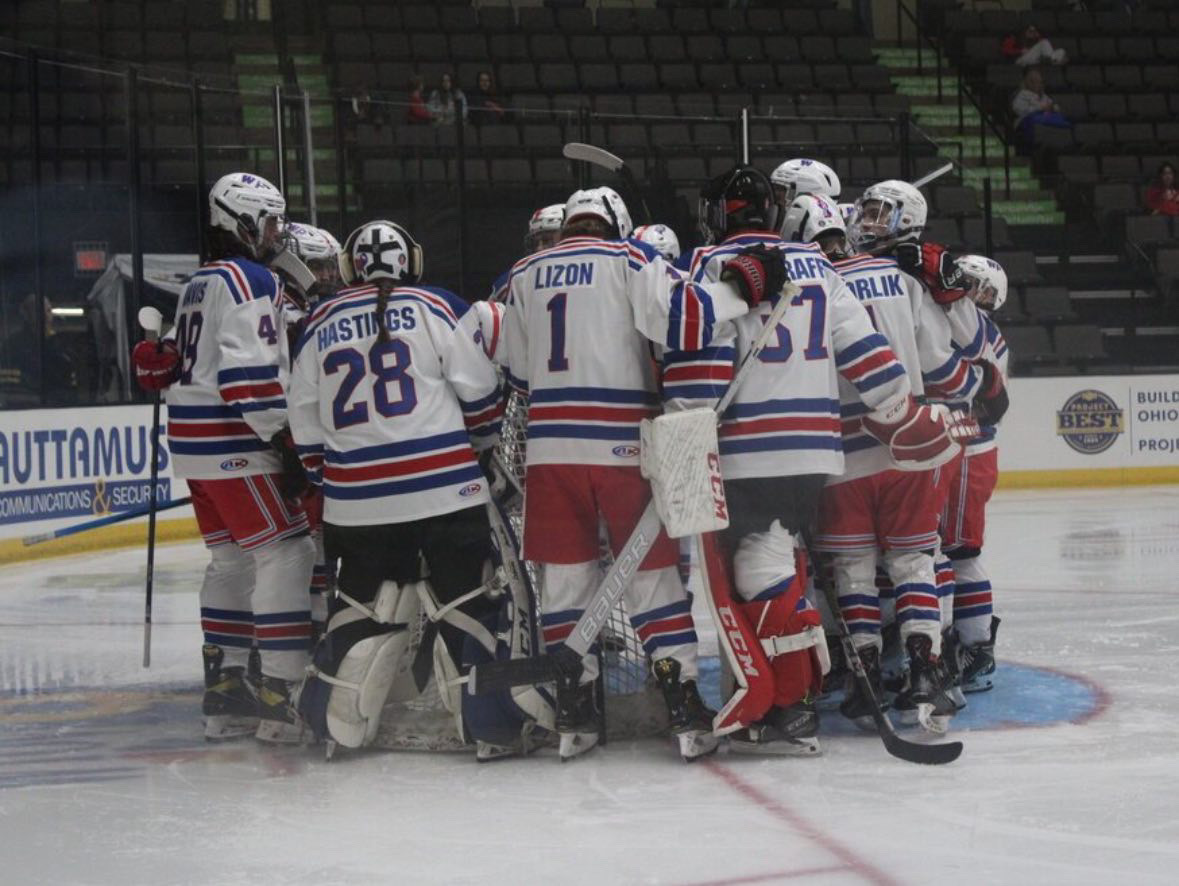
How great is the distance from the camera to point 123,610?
21.2ft

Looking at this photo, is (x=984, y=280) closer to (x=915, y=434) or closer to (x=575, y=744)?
(x=915, y=434)

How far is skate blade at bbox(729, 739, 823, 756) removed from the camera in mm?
3842

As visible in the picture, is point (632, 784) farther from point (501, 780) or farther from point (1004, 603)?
point (1004, 603)

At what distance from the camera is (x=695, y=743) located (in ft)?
12.5

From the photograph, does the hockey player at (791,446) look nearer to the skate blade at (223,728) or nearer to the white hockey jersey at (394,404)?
the white hockey jersey at (394,404)

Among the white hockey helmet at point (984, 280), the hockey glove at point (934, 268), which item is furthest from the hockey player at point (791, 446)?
the white hockey helmet at point (984, 280)

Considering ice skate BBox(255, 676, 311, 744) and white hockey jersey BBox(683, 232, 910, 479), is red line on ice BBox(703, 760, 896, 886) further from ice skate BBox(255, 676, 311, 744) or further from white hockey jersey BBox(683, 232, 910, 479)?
ice skate BBox(255, 676, 311, 744)

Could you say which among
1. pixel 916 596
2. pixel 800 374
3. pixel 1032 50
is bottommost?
pixel 916 596

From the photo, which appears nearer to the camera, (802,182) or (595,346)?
(595,346)

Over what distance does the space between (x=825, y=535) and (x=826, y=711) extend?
0.50m

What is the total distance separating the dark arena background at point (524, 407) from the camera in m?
3.24

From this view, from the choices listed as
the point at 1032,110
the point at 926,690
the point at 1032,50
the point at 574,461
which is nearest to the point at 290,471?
the point at 574,461

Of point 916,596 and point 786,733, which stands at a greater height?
point 916,596

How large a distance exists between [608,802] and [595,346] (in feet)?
3.31
